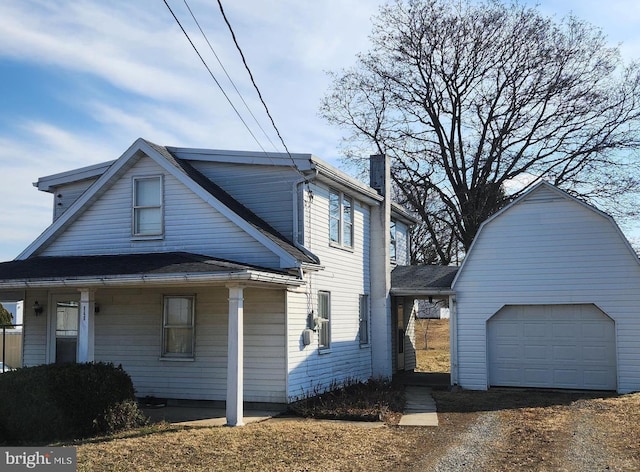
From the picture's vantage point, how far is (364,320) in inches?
781

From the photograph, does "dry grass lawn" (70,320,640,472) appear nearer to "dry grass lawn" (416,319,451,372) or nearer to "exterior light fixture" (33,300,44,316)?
"exterior light fixture" (33,300,44,316)

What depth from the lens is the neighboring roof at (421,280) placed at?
64.4 feet

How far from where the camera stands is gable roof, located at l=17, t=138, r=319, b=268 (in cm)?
1440

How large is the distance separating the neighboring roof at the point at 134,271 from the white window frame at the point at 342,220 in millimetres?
3847

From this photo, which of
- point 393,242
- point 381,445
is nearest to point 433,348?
point 393,242

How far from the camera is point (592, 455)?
1009cm

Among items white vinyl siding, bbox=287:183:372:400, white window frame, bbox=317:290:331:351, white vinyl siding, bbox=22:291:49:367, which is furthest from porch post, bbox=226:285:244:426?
white vinyl siding, bbox=22:291:49:367

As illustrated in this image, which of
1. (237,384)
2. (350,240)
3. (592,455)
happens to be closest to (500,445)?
(592,455)

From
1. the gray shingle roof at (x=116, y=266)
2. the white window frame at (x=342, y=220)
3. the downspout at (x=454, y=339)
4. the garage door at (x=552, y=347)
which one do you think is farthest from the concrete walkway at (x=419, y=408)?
the white window frame at (x=342, y=220)

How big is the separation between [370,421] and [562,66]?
2366 centimetres

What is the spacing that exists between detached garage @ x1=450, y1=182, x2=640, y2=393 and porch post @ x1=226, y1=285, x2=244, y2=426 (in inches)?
328

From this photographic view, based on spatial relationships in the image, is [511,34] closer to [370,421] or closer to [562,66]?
[562,66]

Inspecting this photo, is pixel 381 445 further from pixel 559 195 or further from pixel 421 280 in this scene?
pixel 421 280

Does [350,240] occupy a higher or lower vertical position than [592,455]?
higher
